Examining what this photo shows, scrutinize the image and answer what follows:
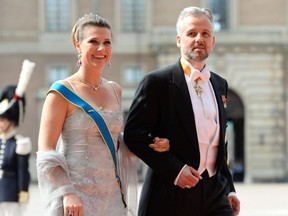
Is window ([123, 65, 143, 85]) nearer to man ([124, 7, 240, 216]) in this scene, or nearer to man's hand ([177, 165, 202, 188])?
man ([124, 7, 240, 216])

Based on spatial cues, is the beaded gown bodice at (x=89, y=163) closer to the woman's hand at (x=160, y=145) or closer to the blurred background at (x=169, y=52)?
the woman's hand at (x=160, y=145)

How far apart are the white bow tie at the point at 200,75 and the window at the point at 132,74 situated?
2788 centimetres

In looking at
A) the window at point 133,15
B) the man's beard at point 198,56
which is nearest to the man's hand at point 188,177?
the man's beard at point 198,56

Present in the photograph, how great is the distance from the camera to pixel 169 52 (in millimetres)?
32844

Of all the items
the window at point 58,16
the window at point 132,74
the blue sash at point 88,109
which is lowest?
the window at point 132,74

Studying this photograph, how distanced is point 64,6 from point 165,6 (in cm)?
393

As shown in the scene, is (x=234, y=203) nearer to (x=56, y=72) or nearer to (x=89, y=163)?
(x=89, y=163)

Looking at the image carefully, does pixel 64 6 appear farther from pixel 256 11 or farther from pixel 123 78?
pixel 256 11

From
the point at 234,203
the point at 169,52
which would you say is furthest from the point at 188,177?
the point at 169,52

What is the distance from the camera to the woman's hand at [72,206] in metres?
4.43

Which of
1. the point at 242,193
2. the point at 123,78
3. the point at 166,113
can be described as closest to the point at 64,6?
the point at 123,78

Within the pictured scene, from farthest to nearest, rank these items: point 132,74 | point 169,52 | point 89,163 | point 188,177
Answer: point 132,74
point 169,52
point 188,177
point 89,163

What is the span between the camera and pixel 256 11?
110ft

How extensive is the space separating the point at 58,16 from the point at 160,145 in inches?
1145
